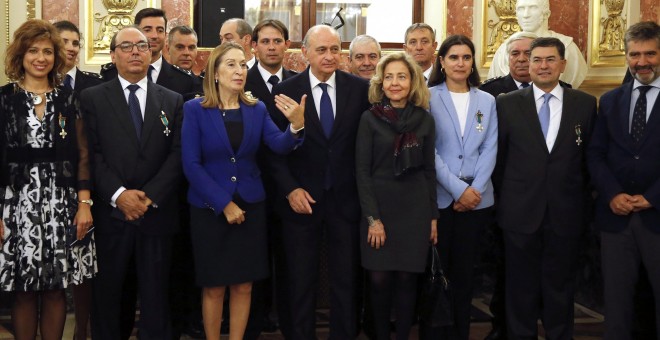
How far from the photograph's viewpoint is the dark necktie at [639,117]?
399cm

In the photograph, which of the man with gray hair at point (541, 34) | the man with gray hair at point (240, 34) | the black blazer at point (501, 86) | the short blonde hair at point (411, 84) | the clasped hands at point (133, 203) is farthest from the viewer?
the man with gray hair at point (541, 34)

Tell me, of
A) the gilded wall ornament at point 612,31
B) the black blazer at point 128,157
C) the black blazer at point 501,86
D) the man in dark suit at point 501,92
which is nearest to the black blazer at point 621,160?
the man in dark suit at point 501,92

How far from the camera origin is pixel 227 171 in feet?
13.0

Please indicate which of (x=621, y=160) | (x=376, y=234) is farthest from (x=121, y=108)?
(x=621, y=160)

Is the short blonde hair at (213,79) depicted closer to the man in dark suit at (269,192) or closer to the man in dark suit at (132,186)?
the man in dark suit at (132,186)

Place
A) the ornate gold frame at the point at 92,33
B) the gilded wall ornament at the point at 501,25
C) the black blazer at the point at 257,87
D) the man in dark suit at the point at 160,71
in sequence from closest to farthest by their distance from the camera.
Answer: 1. the black blazer at the point at 257,87
2. the man in dark suit at the point at 160,71
3. the ornate gold frame at the point at 92,33
4. the gilded wall ornament at the point at 501,25

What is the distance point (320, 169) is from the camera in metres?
4.14

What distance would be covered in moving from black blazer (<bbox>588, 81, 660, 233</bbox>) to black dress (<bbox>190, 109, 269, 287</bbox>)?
1.61 meters

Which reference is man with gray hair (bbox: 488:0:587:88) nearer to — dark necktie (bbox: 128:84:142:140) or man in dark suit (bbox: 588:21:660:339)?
man in dark suit (bbox: 588:21:660:339)

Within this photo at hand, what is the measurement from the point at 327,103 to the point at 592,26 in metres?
4.47

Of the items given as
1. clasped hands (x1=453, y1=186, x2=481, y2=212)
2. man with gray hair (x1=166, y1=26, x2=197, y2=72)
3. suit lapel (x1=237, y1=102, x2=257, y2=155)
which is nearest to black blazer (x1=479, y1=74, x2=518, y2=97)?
clasped hands (x1=453, y1=186, x2=481, y2=212)

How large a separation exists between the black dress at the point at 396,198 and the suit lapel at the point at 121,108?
104cm

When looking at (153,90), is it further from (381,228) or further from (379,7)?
(379,7)

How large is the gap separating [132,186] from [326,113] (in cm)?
97
